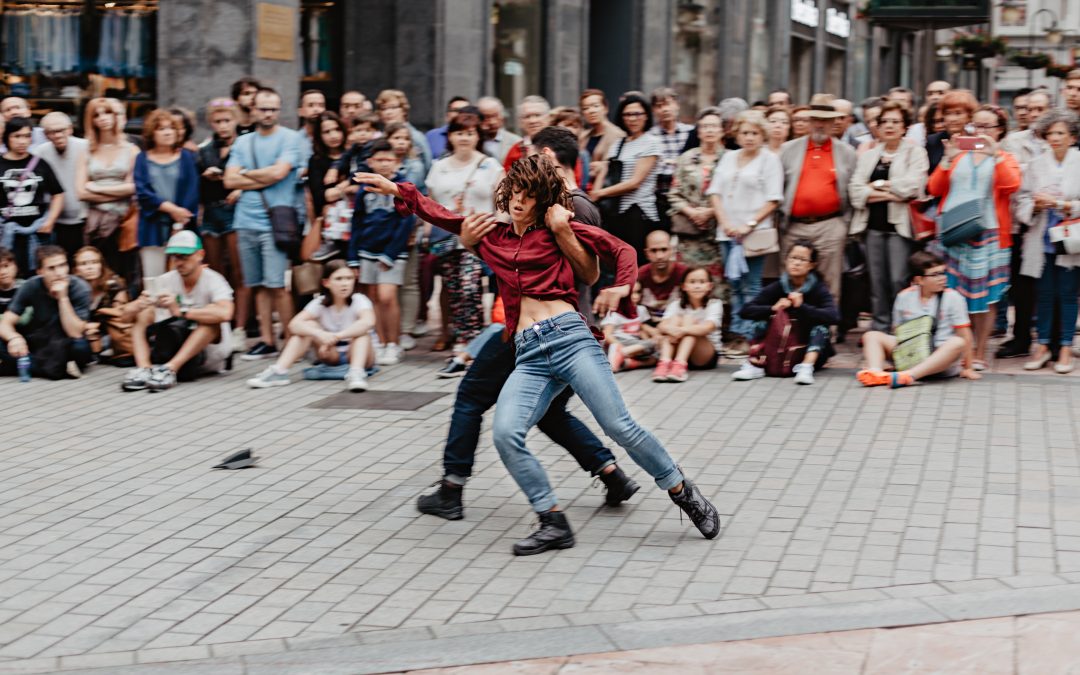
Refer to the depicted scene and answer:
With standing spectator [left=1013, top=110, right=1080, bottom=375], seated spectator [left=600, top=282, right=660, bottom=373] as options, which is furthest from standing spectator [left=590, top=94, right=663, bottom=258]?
standing spectator [left=1013, top=110, right=1080, bottom=375]

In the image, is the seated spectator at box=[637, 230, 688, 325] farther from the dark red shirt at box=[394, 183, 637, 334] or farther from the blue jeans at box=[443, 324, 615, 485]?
the dark red shirt at box=[394, 183, 637, 334]

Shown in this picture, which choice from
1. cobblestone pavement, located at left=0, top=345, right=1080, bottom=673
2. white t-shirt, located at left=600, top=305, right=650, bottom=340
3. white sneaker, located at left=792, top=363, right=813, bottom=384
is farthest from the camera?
white t-shirt, located at left=600, top=305, right=650, bottom=340

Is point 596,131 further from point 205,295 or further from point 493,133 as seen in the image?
point 205,295

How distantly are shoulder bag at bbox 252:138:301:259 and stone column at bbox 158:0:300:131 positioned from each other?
388cm

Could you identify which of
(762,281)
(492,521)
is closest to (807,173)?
(762,281)

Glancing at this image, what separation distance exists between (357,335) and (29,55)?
7516 mm

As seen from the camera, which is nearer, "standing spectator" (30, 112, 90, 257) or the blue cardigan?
the blue cardigan

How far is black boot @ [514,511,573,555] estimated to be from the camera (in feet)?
20.5

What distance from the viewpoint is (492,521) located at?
686 cm

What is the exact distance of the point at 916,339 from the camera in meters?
10.2

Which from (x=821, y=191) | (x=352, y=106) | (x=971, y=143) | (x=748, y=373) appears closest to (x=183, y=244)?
(x=352, y=106)

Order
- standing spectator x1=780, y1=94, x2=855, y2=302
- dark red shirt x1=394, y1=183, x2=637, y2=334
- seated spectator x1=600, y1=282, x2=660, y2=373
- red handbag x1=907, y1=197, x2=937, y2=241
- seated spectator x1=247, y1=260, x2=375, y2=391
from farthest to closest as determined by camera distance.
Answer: standing spectator x1=780, y1=94, x2=855, y2=302
red handbag x1=907, y1=197, x2=937, y2=241
seated spectator x1=600, y1=282, x2=660, y2=373
seated spectator x1=247, y1=260, x2=375, y2=391
dark red shirt x1=394, y1=183, x2=637, y2=334

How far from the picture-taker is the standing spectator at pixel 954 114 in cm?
1095

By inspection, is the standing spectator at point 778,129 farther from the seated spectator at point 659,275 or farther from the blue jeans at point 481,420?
the blue jeans at point 481,420
